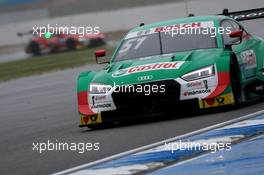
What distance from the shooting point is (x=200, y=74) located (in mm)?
11273

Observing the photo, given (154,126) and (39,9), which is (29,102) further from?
(39,9)

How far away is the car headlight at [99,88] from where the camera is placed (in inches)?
449

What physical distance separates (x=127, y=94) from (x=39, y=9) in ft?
130

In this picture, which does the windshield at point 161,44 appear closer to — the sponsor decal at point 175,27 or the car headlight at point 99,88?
the sponsor decal at point 175,27

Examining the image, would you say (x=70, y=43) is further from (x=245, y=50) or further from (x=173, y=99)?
(x=173, y=99)

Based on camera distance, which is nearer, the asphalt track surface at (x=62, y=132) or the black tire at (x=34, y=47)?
the asphalt track surface at (x=62, y=132)

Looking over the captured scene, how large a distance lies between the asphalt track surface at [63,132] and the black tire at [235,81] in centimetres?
15

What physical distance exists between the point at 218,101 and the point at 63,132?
1.93m

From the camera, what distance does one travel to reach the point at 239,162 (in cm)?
727

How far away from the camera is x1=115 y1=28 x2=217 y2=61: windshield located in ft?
40.3

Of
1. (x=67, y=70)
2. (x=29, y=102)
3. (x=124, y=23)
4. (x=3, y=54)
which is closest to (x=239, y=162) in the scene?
(x=29, y=102)

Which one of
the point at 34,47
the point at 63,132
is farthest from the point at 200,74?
the point at 34,47

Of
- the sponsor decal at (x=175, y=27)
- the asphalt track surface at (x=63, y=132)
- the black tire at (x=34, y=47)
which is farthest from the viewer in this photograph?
the black tire at (x=34, y=47)

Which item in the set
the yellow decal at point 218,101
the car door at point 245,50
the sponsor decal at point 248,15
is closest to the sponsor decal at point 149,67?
the yellow decal at point 218,101
